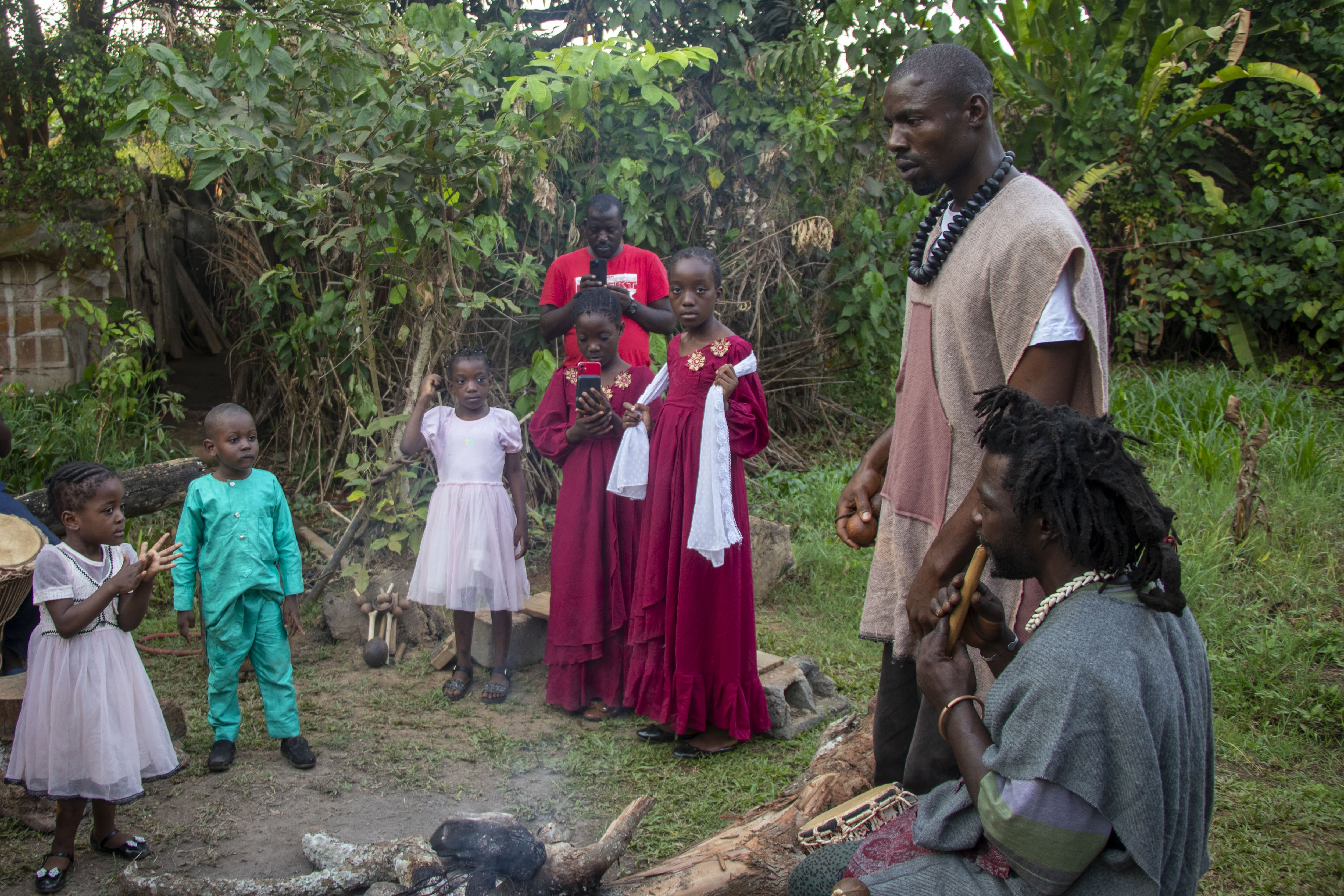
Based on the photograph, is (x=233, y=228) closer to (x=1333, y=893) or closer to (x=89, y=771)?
(x=89, y=771)

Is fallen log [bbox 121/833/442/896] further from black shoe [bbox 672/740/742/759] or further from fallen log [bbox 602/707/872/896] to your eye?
black shoe [bbox 672/740/742/759]

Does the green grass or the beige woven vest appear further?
the green grass

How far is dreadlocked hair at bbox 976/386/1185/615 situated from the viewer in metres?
1.63

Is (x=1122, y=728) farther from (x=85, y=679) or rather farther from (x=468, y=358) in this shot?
(x=468, y=358)

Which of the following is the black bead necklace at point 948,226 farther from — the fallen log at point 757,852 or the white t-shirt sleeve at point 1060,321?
the fallen log at point 757,852

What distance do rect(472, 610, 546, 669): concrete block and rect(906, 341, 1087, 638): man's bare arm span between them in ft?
9.88

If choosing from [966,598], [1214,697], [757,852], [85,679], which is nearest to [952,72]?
[966,598]

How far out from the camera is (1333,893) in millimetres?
2842

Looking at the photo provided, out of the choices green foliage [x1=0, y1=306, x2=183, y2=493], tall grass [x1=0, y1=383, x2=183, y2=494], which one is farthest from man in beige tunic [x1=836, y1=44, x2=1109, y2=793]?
green foliage [x1=0, y1=306, x2=183, y2=493]

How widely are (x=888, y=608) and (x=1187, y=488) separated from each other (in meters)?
4.04

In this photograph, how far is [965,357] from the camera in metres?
2.19

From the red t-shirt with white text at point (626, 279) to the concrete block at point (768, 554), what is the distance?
5.20 ft

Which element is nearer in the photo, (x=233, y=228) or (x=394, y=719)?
(x=394, y=719)

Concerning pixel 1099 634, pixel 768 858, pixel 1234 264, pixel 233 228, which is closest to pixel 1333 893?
pixel 768 858
